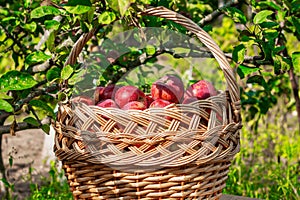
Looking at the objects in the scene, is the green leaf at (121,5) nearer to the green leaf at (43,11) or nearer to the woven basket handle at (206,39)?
the woven basket handle at (206,39)

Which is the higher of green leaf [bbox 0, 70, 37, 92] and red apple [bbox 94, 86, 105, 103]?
green leaf [bbox 0, 70, 37, 92]

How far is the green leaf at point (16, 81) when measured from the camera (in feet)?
4.37

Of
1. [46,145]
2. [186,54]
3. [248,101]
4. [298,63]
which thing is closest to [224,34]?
[46,145]

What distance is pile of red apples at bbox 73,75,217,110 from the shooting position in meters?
1.35

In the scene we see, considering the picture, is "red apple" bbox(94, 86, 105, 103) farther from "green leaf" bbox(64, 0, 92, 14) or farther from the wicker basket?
"green leaf" bbox(64, 0, 92, 14)

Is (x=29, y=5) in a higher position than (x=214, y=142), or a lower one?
higher

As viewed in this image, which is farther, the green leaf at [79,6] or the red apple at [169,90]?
the red apple at [169,90]

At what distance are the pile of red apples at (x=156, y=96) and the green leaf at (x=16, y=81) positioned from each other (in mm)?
144

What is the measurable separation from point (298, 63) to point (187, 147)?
491 mm

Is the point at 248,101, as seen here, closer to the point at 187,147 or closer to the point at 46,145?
the point at 187,147

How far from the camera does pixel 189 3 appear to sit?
245cm

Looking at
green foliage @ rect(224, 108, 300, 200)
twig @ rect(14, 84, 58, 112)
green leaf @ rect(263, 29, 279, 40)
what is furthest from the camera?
green foliage @ rect(224, 108, 300, 200)

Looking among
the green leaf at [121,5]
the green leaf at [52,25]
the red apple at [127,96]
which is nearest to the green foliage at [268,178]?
the red apple at [127,96]

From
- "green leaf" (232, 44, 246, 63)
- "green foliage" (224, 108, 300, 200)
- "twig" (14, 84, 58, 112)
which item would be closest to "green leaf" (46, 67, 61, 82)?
"twig" (14, 84, 58, 112)
